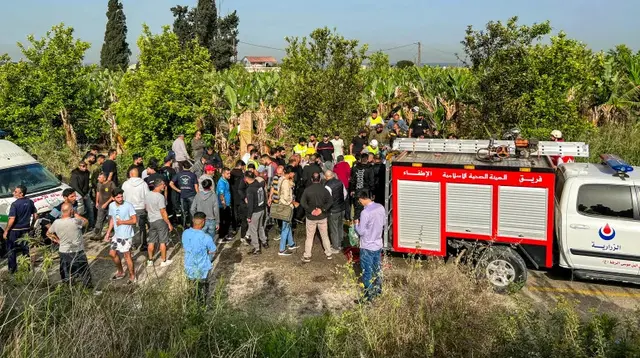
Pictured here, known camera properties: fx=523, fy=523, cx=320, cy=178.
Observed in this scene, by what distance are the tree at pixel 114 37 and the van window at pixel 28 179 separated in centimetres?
4924

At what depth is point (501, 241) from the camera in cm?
839

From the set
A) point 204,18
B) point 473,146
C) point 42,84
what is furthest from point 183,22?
point 473,146

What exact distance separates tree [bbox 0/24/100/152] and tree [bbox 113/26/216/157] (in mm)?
2928

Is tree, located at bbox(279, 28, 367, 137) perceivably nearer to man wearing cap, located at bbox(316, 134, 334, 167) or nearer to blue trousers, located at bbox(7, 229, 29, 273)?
man wearing cap, located at bbox(316, 134, 334, 167)

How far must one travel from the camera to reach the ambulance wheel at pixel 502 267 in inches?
323

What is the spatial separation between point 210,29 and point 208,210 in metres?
54.2

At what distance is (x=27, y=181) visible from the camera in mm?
11352

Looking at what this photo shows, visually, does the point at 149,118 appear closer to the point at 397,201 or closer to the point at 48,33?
the point at 48,33

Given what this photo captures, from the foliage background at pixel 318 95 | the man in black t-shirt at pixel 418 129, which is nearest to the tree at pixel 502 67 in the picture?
the foliage background at pixel 318 95

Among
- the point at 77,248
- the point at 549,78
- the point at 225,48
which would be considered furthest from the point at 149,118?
the point at 225,48

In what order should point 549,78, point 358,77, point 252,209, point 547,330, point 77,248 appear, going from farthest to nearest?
point 358,77 < point 549,78 < point 252,209 < point 77,248 < point 547,330

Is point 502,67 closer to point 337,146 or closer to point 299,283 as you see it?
point 337,146

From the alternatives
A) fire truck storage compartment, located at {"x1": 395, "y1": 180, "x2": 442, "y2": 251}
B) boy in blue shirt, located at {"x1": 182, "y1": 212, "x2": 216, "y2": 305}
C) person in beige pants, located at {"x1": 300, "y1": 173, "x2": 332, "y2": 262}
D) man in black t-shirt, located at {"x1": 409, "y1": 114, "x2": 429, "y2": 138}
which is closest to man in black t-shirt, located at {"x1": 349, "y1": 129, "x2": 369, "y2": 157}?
man in black t-shirt, located at {"x1": 409, "y1": 114, "x2": 429, "y2": 138}

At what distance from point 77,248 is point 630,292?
871 cm
